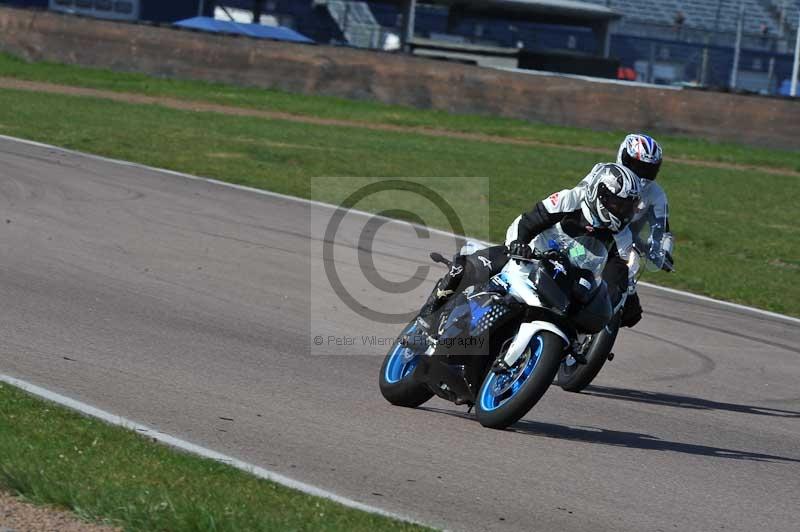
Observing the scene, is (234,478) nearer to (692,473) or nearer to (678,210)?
(692,473)

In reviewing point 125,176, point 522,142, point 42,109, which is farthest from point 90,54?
point 125,176

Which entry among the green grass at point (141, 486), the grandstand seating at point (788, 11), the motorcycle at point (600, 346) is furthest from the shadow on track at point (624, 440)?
the grandstand seating at point (788, 11)

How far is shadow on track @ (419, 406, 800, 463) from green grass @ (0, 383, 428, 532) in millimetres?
2121

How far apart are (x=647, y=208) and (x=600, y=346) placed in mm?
1162

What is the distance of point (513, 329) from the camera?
6887mm

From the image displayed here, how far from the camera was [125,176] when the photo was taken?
52.8 feet

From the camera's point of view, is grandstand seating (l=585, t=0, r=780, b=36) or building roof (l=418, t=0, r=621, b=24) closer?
building roof (l=418, t=0, r=621, b=24)

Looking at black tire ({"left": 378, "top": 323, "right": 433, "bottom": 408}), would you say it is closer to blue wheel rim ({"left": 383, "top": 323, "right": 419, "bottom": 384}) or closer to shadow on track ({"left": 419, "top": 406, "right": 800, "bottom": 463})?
blue wheel rim ({"left": 383, "top": 323, "right": 419, "bottom": 384})

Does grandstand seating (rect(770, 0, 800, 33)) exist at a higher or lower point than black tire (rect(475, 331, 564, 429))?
higher

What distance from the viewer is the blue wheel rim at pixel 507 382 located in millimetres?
6605

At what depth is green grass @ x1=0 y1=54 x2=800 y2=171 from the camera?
1031 inches

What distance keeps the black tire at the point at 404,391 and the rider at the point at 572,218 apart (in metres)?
0.39

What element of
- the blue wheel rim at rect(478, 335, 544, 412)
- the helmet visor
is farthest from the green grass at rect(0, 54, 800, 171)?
the blue wheel rim at rect(478, 335, 544, 412)

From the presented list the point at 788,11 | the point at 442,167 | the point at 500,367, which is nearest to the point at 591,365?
the point at 500,367
